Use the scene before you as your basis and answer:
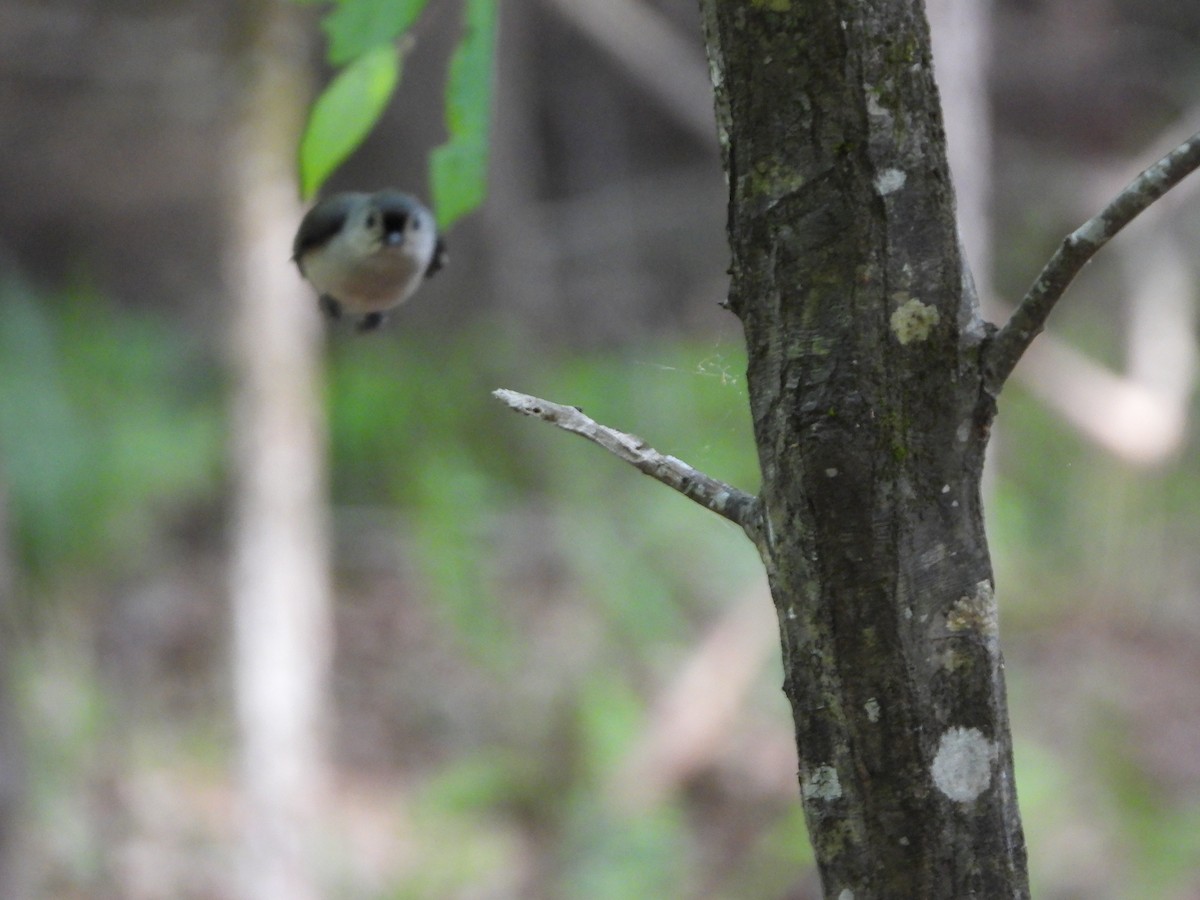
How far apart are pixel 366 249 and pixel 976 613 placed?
1.16m

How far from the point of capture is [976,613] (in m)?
1.03

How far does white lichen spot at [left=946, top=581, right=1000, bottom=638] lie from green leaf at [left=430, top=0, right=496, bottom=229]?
0.66 metres

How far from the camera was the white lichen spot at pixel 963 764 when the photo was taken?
3.30ft

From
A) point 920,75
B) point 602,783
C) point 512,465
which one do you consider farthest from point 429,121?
point 920,75

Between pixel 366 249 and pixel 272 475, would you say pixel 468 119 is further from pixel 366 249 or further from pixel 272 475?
pixel 272 475

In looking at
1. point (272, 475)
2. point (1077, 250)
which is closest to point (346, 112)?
point (1077, 250)

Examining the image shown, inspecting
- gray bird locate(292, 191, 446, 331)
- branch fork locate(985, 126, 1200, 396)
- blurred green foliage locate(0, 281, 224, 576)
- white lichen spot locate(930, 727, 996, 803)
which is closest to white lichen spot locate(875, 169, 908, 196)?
branch fork locate(985, 126, 1200, 396)

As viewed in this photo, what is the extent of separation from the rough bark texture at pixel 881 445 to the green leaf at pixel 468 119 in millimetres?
361

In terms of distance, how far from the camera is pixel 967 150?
13.9ft

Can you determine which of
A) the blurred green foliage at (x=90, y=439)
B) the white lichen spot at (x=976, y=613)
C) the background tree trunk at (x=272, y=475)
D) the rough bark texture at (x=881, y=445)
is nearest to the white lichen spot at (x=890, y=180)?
the rough bark texture at (x=881, y=445)

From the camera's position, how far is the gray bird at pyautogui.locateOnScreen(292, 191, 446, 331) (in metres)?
1.86

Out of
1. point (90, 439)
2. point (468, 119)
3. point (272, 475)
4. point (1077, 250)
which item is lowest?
point (1077, 250)

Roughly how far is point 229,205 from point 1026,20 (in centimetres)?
685

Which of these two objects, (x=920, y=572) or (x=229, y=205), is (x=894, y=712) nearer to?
(x=920, y=572)
